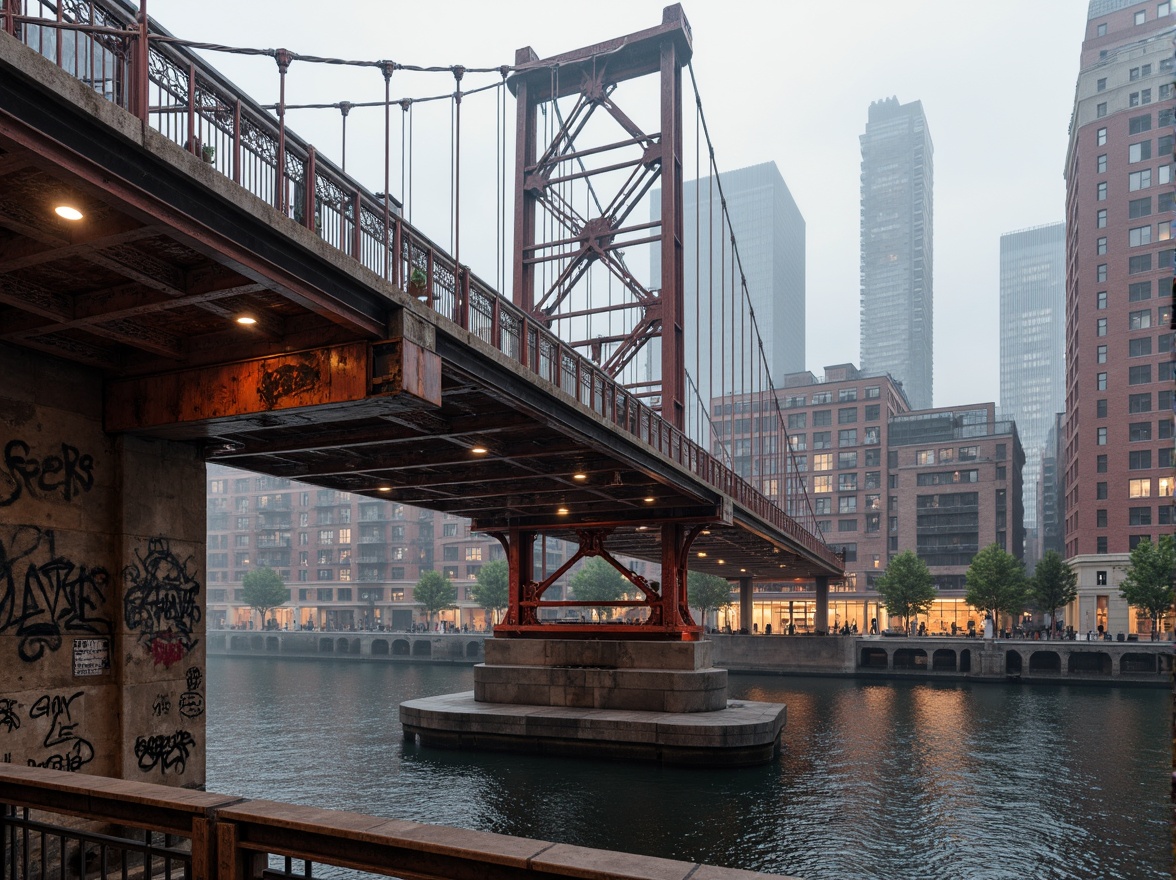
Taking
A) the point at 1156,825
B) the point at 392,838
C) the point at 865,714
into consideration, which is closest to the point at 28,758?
the point at 392,838

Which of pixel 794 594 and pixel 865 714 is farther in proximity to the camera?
pixel 794 594

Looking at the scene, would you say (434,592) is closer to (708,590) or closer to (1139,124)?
(708,590)

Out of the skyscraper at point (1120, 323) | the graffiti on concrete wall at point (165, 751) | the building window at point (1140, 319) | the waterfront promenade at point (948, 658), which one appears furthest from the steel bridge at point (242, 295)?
the building window at point (1140, 319)

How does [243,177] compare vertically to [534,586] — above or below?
above

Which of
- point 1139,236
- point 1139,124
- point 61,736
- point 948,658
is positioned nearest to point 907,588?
point 948,658

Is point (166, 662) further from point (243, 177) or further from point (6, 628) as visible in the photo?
point (243, 177)

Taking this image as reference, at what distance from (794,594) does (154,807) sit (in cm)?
12327

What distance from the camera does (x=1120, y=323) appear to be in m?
97.2

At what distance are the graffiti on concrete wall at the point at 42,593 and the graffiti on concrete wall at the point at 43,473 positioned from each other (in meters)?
0.54

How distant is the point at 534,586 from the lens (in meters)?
42.3

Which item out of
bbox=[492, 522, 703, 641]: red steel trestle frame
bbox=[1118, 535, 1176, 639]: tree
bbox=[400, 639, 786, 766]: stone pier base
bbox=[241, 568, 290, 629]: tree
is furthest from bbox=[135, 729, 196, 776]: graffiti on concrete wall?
bbox=[241, 568, 290, 629]: tree

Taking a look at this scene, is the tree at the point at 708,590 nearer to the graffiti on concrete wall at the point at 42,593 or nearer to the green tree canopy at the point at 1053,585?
the green tree canopy at the point at 1053,585

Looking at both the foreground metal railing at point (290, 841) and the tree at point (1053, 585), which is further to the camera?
the tree at point (1053, 585)

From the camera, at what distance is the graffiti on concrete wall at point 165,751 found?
15305mm
